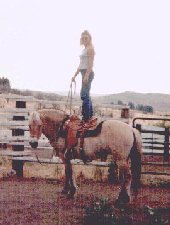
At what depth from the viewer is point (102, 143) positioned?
30.8 feet

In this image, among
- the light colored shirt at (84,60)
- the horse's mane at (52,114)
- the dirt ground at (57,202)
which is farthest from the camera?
the horse's mane at (52,114)

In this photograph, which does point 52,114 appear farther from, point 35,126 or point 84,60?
point 84,60

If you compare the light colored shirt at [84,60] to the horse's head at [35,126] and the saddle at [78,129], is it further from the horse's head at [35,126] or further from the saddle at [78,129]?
the horse's head at [35,126]

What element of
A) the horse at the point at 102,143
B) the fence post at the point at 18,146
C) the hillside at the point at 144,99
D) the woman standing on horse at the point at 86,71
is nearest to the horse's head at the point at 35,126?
the horse at the point at 102,143

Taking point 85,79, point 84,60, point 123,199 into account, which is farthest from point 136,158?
point 84,60

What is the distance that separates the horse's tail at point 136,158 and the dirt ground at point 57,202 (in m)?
0.37

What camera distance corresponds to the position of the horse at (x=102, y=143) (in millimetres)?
9180

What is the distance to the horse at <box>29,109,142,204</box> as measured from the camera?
9.18 metres

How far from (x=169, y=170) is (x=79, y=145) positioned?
609cm

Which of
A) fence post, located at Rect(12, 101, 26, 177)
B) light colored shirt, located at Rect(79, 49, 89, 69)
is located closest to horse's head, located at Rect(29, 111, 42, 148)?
light colored shirt, located at Rect(79, 49, 89, 69)

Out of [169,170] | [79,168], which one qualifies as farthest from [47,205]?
[169,170]

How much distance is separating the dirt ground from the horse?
42 cm

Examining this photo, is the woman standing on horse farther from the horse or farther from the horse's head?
the horse's head

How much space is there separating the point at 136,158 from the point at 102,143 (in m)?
0.73
